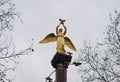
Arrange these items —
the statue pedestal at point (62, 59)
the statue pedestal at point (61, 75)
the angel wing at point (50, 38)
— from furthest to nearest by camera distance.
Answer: the angel wing at point (50, 38), the statue pedestal at point (62, 59), the statue pedestal at point (61, 75)

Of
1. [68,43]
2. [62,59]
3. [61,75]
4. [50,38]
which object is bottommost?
[61,75]

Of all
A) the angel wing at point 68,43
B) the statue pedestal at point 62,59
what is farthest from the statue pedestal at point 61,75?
the angel wing at point 68,43

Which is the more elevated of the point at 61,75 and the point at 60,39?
the point at 60,39

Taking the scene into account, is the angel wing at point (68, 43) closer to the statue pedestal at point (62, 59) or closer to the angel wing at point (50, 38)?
the angel wing at point (50, 38)

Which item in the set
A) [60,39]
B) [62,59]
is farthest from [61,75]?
[60,39]

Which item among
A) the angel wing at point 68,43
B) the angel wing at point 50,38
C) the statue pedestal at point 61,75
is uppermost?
the angel wing at point 50,38

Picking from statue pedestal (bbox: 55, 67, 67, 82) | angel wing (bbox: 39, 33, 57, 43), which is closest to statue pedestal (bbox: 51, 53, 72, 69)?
statue pedestal (bbox: 55, 67, 67, 82)

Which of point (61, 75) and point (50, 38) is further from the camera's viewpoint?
point (50, 38)

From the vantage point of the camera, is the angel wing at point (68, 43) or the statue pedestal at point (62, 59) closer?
the statue pedestal at point (62, 59)

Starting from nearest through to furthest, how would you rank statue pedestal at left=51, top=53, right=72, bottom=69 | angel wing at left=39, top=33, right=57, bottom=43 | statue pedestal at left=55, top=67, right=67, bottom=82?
statue pedestal at left=55, top=67, right=67, bottom=82 → statue pedestal at left=51, top=53, right=72, bottom=69 → angel wing at left=39, top=33, right=57, bottom=43

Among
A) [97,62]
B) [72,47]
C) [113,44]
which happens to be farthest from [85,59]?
[72,47]

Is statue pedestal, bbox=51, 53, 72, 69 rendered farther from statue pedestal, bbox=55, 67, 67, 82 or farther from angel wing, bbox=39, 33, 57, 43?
angel wing, bbox=39, 33, 57, 43

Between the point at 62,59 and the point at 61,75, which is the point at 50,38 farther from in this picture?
the point at 61,75

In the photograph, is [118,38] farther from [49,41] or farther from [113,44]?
[49,41]
